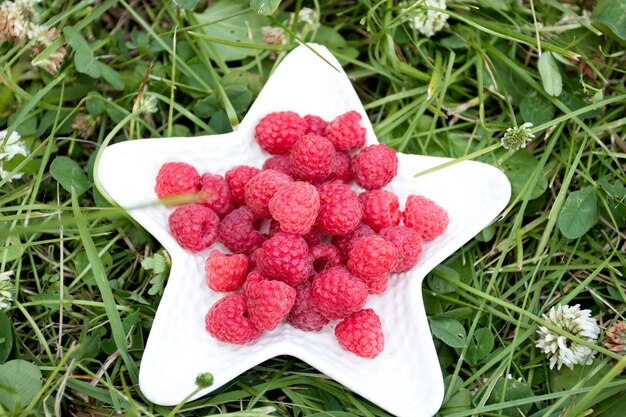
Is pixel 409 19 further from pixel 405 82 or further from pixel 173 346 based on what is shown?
pixel 173 346

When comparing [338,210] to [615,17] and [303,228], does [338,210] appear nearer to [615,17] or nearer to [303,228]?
[303,228]

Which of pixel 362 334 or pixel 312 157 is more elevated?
pixel 312 157

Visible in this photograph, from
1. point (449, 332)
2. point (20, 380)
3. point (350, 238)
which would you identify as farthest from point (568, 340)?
point (20, 380)

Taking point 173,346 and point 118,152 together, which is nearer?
point 173,346

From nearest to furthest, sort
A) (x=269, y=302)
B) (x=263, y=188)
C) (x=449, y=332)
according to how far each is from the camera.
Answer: (x=269, y=302), (x=263, y=188), (x=449, y=332)

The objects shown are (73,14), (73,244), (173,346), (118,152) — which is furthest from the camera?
(73,14)

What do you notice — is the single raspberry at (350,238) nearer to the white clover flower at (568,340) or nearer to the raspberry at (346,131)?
the raspberry at (346,131)

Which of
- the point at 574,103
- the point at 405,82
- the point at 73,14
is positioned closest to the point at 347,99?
the point at 405,82
